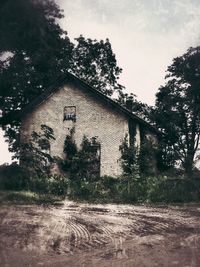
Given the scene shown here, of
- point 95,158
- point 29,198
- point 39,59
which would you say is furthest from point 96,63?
point 29,198

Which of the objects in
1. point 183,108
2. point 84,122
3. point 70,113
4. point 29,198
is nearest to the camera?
point 29,198

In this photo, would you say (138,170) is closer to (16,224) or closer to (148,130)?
(148,130)

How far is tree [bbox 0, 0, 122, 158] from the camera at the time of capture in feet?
82.8

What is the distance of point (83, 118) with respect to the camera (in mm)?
23469

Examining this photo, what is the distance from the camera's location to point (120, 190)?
50.2ft

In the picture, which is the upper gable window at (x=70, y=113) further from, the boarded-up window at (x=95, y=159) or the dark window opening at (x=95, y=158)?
the boarded-up window at (x=95, y=159)

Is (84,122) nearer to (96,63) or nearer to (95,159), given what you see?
(95,159)

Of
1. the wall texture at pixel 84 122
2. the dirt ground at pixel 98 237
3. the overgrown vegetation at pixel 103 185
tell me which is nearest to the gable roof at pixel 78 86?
the wall texture at pixel 84 122

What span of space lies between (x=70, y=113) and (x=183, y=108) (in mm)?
14962

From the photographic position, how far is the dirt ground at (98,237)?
21.5 feet

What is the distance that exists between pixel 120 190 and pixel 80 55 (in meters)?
22.6

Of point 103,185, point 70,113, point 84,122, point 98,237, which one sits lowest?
point 98,237

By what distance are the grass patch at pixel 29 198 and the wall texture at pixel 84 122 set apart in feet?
26.2

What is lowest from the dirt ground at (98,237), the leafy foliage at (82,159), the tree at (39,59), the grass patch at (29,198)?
the dirt ground at (98,237)
